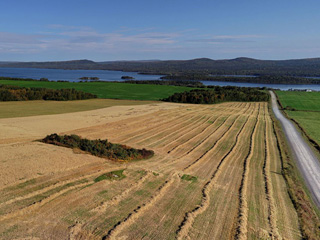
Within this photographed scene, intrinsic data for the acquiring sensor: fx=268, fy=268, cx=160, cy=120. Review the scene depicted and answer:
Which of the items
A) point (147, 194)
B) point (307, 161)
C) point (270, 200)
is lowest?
point (307, 161)

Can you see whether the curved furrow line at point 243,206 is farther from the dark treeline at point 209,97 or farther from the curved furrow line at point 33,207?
the dark treeline at point 209,97

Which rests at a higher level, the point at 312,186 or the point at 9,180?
the point at 9,180

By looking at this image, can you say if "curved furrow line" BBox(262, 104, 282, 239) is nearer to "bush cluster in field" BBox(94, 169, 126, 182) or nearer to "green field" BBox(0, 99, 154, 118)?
"bush cluster in field" BBox(94, 169, 126, 182)

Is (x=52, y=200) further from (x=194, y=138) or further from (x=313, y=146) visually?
(x=313, y=146)

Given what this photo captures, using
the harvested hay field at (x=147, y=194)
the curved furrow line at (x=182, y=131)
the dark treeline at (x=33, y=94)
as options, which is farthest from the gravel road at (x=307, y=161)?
the dark treeline at (x=33, y=94)

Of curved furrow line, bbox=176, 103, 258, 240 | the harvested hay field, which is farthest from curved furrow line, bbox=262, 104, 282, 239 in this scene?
curved furrow line, bbox=176, 103, 258, 240

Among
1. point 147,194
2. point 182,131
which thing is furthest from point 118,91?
point 147,194

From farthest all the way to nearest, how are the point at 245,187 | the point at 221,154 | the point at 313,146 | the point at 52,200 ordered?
the point at 313,146
the point at 221,154
the point at 245,187
the point at 52,200

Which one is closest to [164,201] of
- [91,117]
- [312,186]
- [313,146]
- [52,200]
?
[52,200]

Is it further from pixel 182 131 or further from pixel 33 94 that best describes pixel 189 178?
pixel 33 94
